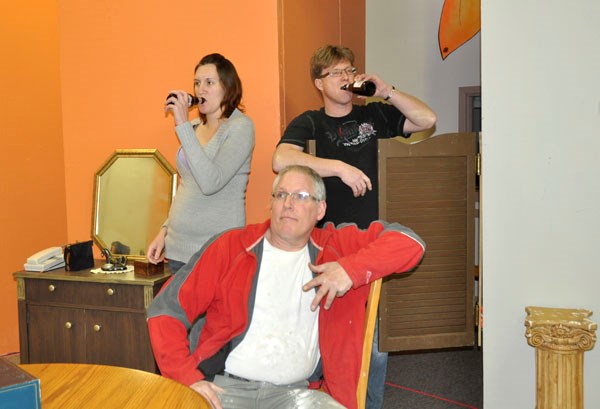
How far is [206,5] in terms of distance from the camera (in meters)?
2.95

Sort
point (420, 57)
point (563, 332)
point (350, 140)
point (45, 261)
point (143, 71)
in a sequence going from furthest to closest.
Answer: point (420, 57) → point (143, 71) → point (45, 261) → point (350, 140) → point (563, 332)

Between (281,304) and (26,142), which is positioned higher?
(26,142)

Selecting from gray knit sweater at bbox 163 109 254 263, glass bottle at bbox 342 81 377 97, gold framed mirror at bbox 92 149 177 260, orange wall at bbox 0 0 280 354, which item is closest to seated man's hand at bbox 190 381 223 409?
gray knit sweater at bbox 163 109 254 263

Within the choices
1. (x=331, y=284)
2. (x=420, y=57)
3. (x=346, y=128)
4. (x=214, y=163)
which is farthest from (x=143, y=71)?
(x=420, y=57)

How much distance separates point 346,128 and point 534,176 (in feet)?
2.40

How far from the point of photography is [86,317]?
2801 mm

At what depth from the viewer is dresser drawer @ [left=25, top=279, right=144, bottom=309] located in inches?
107

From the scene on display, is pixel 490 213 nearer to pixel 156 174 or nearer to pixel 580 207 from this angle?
pixel 580 207

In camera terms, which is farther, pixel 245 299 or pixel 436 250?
pixel 436 250

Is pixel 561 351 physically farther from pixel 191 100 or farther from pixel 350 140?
pixel 191 100

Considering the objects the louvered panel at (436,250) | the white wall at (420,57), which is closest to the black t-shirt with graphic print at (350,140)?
the louvered panel at (436,250)

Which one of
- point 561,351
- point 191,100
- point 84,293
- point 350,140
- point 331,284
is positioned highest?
point 191,100

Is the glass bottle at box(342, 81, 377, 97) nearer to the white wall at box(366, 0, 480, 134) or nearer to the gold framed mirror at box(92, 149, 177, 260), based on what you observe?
the gold framed mirror at box(92, 149, 177, 260)

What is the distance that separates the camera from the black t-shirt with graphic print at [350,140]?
2438 millimetres
